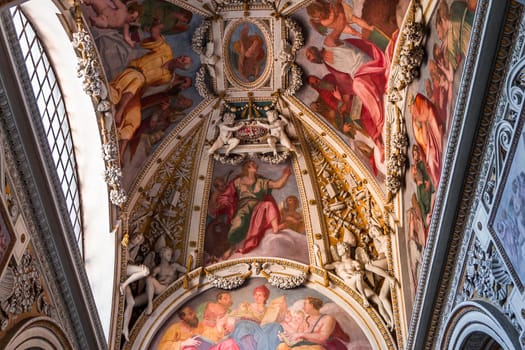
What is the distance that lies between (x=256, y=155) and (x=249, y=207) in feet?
4.30

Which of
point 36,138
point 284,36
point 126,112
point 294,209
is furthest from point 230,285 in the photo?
point 36,138

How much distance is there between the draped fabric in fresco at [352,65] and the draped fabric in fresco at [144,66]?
257cm

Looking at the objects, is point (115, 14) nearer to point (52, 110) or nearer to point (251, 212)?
point (52, 110)

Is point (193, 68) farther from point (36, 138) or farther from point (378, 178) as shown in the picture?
point (36, 138)

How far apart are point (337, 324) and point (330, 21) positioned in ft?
21.9

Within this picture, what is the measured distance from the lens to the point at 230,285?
629 inches

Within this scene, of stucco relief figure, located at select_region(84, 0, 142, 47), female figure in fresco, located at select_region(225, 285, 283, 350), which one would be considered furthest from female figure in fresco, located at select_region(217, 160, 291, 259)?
stucco relief figure, located at select_region(84, 0, 142, 47)

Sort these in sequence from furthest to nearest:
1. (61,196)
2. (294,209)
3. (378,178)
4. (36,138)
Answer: (294,209) → (378,178) → (61,196) → (36,138)

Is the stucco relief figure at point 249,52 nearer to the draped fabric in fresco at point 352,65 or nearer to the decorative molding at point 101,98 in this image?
the draped fabric in fresco at point 352,65

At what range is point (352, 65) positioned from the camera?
14.4 meters

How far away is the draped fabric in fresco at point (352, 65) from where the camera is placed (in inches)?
522

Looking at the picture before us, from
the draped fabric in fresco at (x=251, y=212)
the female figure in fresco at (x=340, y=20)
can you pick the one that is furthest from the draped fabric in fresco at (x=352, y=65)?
the draped fabric in fresco at (x=251, y=212)

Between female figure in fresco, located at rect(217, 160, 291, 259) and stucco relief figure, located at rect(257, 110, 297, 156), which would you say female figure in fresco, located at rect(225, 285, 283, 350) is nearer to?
female figure in fresco, located at rect(217, 160, 291, 259)

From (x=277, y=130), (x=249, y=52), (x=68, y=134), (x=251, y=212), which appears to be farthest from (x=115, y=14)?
(x=251, y=212)
